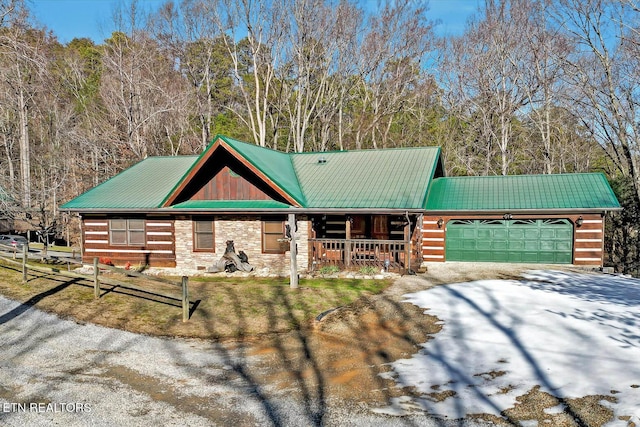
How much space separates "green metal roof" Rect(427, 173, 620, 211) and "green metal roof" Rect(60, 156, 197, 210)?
1249cm

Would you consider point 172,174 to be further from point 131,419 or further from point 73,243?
point 73,243

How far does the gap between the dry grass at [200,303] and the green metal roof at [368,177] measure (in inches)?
135

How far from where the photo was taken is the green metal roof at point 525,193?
19391 millimetres

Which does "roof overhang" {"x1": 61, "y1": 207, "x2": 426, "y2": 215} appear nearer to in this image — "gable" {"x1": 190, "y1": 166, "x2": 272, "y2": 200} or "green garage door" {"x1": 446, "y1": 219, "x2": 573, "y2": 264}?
"gable" {"x1": 190, "y1": 166, "x2": 272, "y2": 200}

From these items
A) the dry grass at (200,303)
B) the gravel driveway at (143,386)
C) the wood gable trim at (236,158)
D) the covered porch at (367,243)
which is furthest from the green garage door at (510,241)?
the gravel driveway at (143,386)

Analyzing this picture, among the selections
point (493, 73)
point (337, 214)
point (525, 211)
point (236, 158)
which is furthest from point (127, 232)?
point (493, 73)

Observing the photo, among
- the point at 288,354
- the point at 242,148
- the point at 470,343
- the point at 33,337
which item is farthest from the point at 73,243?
the point at 470,343

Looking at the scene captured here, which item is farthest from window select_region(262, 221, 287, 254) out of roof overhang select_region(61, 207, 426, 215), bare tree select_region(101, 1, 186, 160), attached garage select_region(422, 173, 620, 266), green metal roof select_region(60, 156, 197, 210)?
bare tree select_region(101, 1, 186, 160)

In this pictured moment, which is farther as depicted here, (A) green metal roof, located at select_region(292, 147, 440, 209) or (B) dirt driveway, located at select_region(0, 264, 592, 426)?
(A) green metal roof, located at select_region(292, 147, 440, 209)

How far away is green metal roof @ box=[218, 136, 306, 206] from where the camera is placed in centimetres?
1845

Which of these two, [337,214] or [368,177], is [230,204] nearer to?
[337,214]

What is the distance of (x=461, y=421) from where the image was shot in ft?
21.4

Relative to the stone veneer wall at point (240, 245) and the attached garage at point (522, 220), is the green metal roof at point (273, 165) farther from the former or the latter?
the attached garage at point (522, 220)

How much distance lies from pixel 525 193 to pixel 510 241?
2.31m
